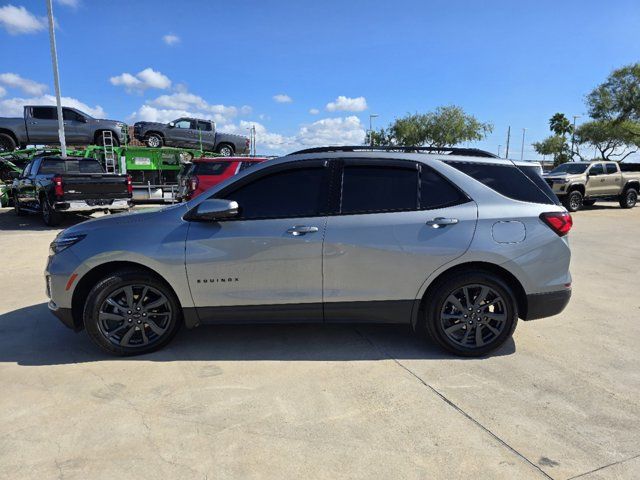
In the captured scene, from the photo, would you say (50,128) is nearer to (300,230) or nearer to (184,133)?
(184,133)

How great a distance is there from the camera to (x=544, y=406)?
3021 mm

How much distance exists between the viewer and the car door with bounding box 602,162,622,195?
17484 mm

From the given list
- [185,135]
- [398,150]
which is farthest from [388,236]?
[185,135]

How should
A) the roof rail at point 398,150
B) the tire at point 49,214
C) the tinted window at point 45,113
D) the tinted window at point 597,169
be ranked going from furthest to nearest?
the tinted window at point 45,113 < the tinted window at point 597,169 < the tire at point 49,214 < the roof rail at point 398,150

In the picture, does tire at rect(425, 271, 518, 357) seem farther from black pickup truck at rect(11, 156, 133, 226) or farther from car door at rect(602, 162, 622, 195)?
car door at rect(602, 162, 622, 195)

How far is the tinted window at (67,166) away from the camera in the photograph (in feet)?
40.1

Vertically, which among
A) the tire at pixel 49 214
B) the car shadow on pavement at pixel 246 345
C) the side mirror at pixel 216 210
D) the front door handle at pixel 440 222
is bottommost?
the car shadow on pavement at pixel 246 345

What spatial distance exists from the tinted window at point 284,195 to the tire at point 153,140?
55.6 feet

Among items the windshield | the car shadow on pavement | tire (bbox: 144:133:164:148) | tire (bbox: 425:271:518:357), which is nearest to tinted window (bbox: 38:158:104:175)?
tire (bbox: 144:133:164:148)

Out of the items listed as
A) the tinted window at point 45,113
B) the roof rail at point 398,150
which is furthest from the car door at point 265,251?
the tinted window at point 45,113

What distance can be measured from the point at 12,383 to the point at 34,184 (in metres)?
10.6

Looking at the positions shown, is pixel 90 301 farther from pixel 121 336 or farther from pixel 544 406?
pixel 544 406

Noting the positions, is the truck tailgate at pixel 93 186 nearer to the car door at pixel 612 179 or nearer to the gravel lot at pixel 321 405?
the gravel lot at pixel 321 405

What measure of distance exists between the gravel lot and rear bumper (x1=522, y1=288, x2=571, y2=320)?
1.25 ft
